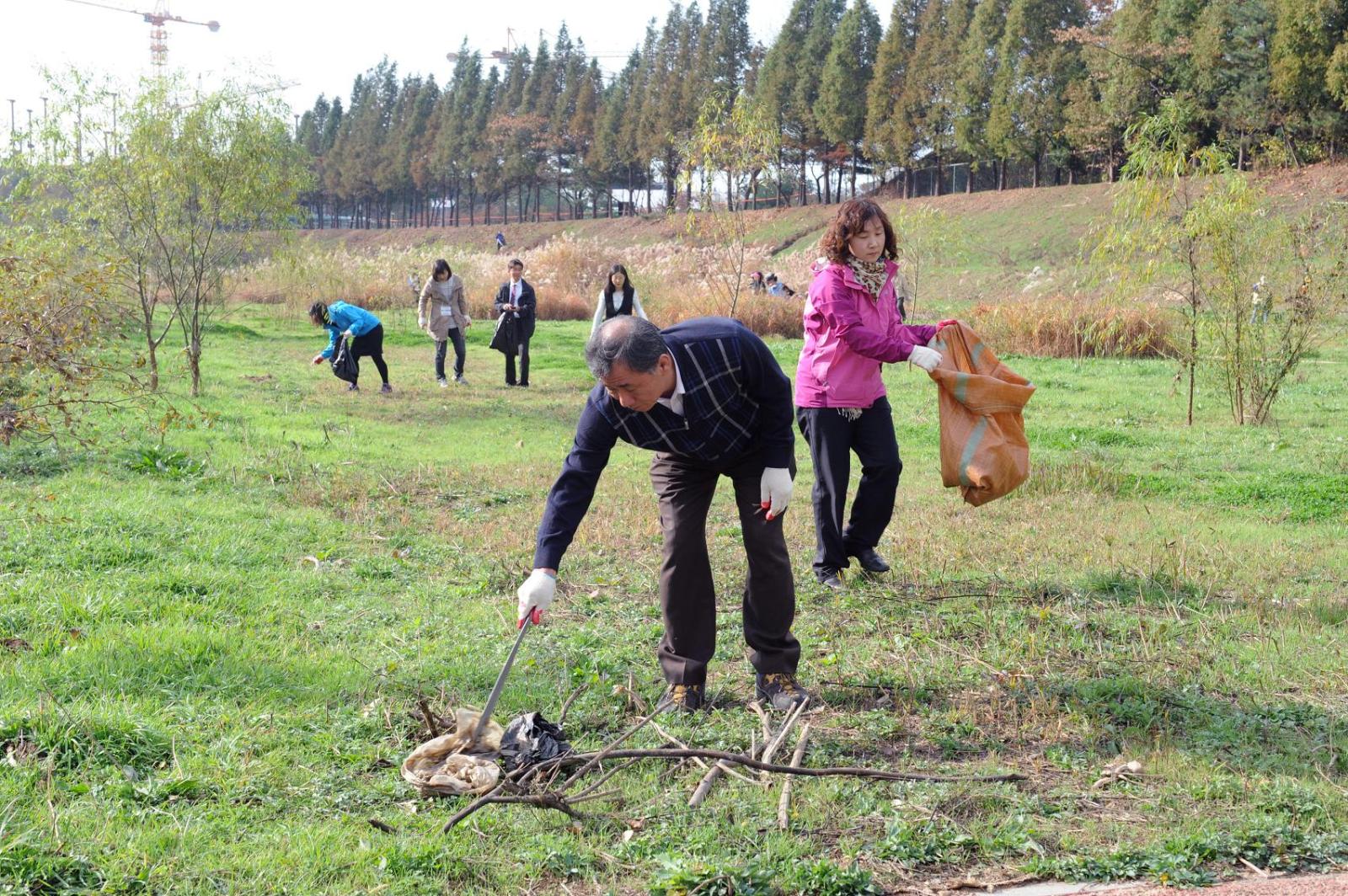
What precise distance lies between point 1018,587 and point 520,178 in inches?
2751

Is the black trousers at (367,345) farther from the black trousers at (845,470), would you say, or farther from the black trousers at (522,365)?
the black trousers at (845,470)

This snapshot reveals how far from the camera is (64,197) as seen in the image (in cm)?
1484

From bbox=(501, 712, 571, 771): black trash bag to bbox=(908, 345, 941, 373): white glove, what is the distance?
2.45 m

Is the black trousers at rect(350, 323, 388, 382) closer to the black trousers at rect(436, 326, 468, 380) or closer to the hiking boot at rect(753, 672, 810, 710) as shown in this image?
the black trousers at rect(436, 326, 468, 380)

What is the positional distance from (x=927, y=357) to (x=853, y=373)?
535 millimetres

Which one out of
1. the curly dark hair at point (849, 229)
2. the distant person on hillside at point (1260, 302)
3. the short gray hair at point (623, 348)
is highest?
the curly dark hair at point (849, 229)

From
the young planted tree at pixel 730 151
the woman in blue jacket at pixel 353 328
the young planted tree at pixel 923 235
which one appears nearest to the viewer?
the woman in blue jacket at pixel 353 328

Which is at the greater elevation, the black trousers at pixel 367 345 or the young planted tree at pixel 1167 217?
the young planted tree at pixel 1167 217

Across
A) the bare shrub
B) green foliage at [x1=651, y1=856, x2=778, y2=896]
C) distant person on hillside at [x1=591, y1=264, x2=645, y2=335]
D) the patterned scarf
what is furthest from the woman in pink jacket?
the bare shrub

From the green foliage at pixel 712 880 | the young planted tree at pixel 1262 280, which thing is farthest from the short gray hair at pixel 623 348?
the young planted tree at pixel 1262 280

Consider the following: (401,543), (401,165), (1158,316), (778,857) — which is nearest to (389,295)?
(1158,316)

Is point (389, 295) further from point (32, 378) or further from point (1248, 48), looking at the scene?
point (1248, 48)

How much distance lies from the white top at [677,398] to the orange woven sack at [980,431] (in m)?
1.82

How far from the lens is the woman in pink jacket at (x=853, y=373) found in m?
Answer: 5.58
